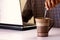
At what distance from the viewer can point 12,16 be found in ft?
4.28

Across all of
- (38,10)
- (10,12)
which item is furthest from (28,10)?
(10,12)

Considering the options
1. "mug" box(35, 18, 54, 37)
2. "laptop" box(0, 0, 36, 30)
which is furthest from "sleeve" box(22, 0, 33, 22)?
"mug" box(35, 18, 54, 37)

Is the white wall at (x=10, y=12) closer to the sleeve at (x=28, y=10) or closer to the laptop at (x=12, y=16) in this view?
the laptop at (x=12, y=16)

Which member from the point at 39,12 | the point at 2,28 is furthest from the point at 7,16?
the point at 39,12

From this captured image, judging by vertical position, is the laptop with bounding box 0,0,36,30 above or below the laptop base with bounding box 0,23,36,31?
above

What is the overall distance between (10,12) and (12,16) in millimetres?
34

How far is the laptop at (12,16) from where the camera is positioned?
1278mm

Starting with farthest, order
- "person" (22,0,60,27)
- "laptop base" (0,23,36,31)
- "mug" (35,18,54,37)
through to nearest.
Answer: "person" (22,0,60,27) < "laptop base" (0,23,36,31) < "mug" (35,18,54,37)

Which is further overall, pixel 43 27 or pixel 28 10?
pixel 28 10

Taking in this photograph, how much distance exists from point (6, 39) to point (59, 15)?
68 cm

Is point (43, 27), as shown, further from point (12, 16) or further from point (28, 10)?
point (28, 10)

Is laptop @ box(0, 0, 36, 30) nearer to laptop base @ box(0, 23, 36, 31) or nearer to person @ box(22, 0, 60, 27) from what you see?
laptop base @ box(0, 23, 36, 31)

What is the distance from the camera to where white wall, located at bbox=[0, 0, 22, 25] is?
1.28 metres

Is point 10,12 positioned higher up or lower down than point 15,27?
higher up
